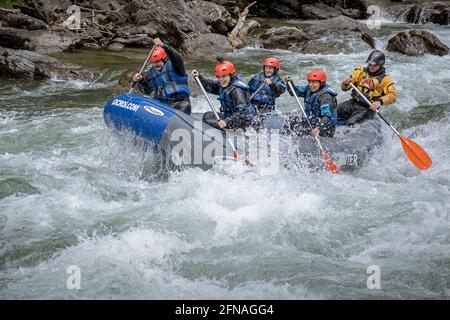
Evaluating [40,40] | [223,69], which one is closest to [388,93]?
[223,69]

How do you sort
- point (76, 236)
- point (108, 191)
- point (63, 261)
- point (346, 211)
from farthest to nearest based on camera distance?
1. point (108, 191)
2. point (346, 211)
3. point (76, 236)
4. point (63, 261)

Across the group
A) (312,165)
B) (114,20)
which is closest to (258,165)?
(312,165)

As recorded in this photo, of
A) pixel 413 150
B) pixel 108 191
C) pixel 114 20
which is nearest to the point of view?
pixel 108 191

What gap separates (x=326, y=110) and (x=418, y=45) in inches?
329

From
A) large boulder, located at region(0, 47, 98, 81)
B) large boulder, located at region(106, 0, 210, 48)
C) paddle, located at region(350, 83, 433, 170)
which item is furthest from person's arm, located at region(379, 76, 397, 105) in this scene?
large boulder, located at region(106, 0, 210, 48)

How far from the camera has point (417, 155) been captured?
752 cm

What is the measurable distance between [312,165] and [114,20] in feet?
A: 40.3

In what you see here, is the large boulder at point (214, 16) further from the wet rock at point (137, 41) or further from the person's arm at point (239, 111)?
the person's arm at point (239, 111)

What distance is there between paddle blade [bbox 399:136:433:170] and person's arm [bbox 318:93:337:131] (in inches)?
48.8

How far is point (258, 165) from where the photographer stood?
6.55 metres

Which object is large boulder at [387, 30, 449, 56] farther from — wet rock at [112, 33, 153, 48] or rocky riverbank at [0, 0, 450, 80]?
wet rock at [112, 33, 153, 48]

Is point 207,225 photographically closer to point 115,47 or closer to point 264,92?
point 264,92

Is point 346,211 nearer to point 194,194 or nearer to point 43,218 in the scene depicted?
point 194,194

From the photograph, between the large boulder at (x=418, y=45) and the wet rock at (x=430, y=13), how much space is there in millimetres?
6644
